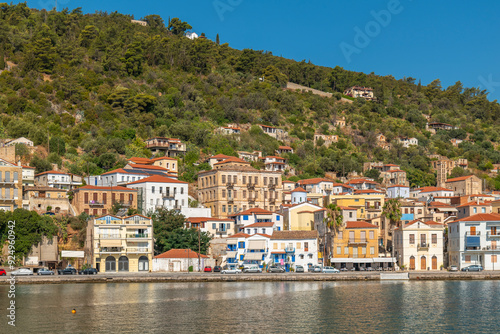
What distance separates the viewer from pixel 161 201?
81.9 metres

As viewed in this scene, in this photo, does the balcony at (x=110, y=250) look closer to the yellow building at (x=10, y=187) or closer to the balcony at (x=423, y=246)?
the yellow building at (x=10, y=187)

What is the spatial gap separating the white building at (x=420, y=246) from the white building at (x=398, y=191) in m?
32.7

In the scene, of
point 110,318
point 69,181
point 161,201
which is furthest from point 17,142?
point 110,318

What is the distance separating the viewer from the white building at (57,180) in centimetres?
8300

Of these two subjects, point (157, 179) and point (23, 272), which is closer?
point (23, 272)

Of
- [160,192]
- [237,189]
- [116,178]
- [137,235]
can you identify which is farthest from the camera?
[237,189]

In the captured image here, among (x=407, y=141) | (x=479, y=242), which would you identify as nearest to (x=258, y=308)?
(x=479, y=242)

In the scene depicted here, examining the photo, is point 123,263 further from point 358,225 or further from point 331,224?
point 358,225

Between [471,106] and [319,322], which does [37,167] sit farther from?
[471,106]

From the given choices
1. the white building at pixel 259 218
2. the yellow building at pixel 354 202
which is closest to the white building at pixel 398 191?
the yellow building at pixel 354 202

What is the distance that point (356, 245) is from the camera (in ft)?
232

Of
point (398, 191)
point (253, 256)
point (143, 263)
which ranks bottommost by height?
point (143, 263)

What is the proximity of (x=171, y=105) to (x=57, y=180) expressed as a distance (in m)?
44.3

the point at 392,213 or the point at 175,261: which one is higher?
the point at 392,213
